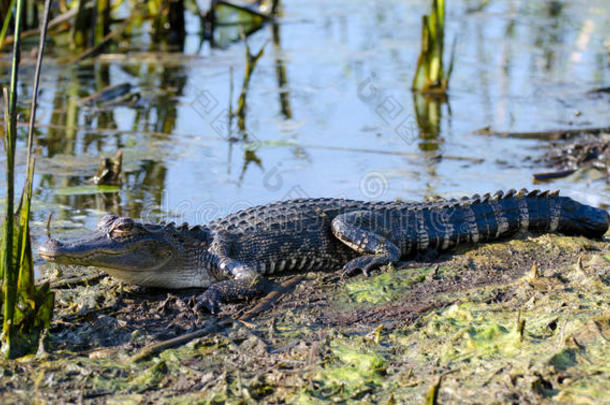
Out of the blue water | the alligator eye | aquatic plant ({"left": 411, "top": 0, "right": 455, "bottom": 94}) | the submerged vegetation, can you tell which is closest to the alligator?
the alligator eye

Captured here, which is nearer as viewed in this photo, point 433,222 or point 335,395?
point 335,395

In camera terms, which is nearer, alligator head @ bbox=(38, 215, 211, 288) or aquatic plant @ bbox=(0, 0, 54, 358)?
aquatic plant @ bbox=(0, 0, 54, 358)

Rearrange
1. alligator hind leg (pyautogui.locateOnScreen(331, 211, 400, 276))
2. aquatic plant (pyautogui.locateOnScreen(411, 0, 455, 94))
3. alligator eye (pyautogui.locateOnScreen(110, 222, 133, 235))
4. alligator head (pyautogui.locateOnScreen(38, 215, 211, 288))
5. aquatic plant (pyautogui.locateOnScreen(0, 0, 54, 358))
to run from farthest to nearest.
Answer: aquatic plant (pyautogui.locateOnScreen(411, 0, 455, 94))
alligator hind leg (pyautogui.locateOnScreen(331, 211, 400, 276))
alligator eye (pyautogui.locateOnScreen(110, 222, 133, 235))
alligator head (pyautogui.locateOnScreen(38, 215, 211, 288))
aquatic plant (pyautogui.locateOnScreen(0, 0, 54, 358))

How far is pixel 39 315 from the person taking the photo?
3.60 metres

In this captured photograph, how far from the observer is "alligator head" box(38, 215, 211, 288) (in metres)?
4.28

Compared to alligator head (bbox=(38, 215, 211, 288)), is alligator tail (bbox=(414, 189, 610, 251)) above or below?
above

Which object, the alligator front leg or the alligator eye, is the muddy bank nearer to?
the alligator front leg

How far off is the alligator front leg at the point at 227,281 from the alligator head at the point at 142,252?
3.7 inches

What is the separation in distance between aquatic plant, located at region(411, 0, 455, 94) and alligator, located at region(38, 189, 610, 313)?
13.9 ft

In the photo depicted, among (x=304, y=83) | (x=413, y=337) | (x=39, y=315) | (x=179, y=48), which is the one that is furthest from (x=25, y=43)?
(x=413, y=337)

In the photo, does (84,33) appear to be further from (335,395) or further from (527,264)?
(335,395)

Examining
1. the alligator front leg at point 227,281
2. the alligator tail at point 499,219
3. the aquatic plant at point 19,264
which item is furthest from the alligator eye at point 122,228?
the alligator tail at point 499,219

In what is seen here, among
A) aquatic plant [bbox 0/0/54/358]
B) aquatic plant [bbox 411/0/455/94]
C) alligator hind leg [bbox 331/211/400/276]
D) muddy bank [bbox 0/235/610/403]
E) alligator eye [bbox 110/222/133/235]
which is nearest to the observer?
muddy bank [bbox 0/235/610/403]

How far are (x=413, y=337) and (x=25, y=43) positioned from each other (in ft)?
32.6
